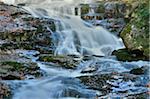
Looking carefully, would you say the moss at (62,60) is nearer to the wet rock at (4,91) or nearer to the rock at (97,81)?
the rock at (97,81)

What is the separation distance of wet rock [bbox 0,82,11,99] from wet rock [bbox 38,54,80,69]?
210 centimetres

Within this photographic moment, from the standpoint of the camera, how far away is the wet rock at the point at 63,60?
31.2 ft

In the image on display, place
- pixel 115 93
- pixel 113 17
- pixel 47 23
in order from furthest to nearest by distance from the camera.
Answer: pixel 113 17 → pixel 47 23 → pixel 115 93

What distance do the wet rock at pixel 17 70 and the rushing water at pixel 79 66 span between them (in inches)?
8.8

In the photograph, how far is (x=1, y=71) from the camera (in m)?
8.62

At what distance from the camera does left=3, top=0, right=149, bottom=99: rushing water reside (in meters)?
7.70

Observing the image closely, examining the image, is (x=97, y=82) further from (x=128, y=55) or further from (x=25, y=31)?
(x=25, y=31)

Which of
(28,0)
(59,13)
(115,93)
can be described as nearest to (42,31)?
(59,13)

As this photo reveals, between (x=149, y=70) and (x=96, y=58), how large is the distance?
5.86 ft

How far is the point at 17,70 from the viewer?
8.82 meters

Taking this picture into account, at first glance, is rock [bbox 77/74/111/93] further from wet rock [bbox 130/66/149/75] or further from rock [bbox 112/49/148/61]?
rock [bbox 112/49/148/61]

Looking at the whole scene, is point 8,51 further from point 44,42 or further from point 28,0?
point 28,0

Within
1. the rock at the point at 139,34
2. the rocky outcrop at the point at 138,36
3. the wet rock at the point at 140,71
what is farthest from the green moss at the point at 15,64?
the rock at the point at 139,34

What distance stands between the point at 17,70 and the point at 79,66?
1.60 m
